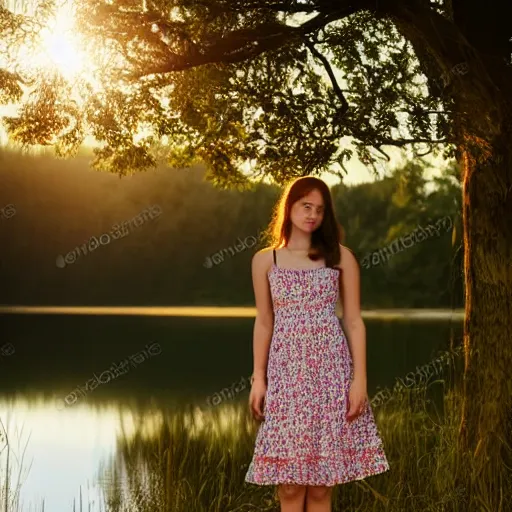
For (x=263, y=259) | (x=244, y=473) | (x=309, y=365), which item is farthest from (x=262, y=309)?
(x=244, y=473)

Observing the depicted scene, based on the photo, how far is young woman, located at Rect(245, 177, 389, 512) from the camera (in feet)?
16.6

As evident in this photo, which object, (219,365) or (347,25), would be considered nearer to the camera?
(347,25)

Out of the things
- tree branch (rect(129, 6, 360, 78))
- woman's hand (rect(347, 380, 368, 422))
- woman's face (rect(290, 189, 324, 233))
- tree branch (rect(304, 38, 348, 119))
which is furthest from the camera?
tree branch (rect(304, 38, 348, 119))

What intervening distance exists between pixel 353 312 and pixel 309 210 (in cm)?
57

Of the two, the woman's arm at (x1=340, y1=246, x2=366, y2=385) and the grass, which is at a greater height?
the woman's arm at (x1=340, y1=246, x2=366, y2=385)

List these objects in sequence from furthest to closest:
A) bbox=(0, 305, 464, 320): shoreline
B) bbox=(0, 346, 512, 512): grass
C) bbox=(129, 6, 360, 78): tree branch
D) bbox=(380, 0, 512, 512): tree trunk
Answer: bbox=(0, 305, 464, 320): shoreline, bbox=(129, 6, 360, 78): tree branch, bbox=(0, 346, 512, 512): grass, bbox=(380, 0, 512, 512): tree trunk

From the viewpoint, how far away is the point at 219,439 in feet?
29.5

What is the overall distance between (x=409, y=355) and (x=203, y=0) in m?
16.8

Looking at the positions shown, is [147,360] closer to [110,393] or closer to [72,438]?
[110,393]

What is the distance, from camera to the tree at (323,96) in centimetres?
693

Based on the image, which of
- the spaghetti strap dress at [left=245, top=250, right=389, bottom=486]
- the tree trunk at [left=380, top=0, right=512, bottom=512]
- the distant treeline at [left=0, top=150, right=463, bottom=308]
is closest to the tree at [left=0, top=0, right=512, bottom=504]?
the tree trunk at [left=380, top=0, right=512, bottom=512]

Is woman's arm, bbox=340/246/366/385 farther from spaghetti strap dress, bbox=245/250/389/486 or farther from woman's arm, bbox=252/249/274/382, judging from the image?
woman's arm, bbox=252/249/274/382

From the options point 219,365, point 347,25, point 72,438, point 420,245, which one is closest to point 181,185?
point 420,245

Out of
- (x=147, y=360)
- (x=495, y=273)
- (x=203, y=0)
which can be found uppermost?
(x=203, y=0)
